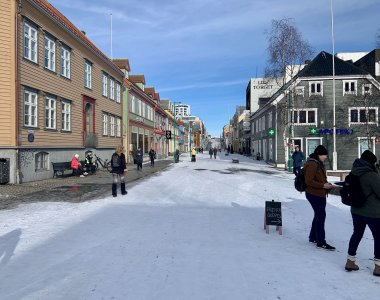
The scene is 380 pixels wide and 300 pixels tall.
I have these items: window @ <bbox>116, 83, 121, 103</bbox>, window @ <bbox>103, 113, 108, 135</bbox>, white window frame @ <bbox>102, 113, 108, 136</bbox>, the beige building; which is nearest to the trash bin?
the beige building

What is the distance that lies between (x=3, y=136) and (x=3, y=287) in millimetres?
12318

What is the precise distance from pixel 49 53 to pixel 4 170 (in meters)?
7.41

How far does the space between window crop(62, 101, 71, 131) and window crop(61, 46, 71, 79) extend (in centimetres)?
182

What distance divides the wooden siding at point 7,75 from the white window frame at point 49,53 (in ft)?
9.48

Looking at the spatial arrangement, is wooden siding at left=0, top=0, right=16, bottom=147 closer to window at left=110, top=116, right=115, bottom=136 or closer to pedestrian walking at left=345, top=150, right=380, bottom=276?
window at left=110, top=116, right=115, bottom=136

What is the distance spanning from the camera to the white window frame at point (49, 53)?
17.5 metres

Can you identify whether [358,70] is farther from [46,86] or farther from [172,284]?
[172,284]

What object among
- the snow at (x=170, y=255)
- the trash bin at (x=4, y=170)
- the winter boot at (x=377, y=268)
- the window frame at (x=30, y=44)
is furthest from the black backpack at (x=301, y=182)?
the window frame at (x=30, y=44)

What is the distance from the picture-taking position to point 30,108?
1599cm

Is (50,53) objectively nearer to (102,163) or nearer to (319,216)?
(102,163)

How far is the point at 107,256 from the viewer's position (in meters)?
5.34

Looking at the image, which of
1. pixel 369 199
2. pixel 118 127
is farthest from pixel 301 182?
pixel 118 127

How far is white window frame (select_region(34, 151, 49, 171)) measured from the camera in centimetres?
1641

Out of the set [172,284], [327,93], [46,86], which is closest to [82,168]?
[46,86]
